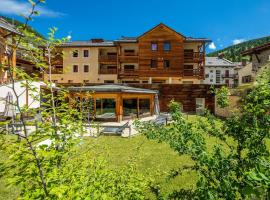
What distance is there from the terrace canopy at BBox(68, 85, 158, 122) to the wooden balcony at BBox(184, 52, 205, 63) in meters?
10.4

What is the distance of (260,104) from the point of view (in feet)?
11.2

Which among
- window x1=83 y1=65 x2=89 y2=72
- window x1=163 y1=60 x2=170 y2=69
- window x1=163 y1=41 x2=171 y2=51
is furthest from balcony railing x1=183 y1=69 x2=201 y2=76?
window x1=83 y1=65 x2=89 y2=72

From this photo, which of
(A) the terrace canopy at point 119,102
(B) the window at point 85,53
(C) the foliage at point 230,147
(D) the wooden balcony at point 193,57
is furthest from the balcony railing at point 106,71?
(C) the foliage at point 230,147

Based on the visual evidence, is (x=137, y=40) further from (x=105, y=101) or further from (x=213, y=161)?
(x=213, y=161)

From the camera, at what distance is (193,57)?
3709 cm

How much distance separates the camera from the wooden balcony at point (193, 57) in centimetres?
3682

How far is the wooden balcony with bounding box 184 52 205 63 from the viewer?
36.8 m

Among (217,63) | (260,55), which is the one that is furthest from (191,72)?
(217,63)

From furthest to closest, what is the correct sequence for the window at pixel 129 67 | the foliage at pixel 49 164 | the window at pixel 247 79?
the window at pixel 129 67
the window at pixel 247 79
the foliage at pixel 49 164

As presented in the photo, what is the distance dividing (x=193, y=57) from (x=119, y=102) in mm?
18357

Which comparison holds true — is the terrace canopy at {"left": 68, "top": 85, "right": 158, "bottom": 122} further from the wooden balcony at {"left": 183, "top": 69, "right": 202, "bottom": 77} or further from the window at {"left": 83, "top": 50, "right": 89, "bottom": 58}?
the window at {"left": 83, "top": 50, "right": 89, "bottom": 58}

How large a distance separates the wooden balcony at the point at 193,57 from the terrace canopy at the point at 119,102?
10.4 meters

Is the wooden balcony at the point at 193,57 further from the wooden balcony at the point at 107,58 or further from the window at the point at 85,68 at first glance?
the window at the point at 85,68

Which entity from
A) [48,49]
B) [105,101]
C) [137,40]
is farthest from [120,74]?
[48,49]
